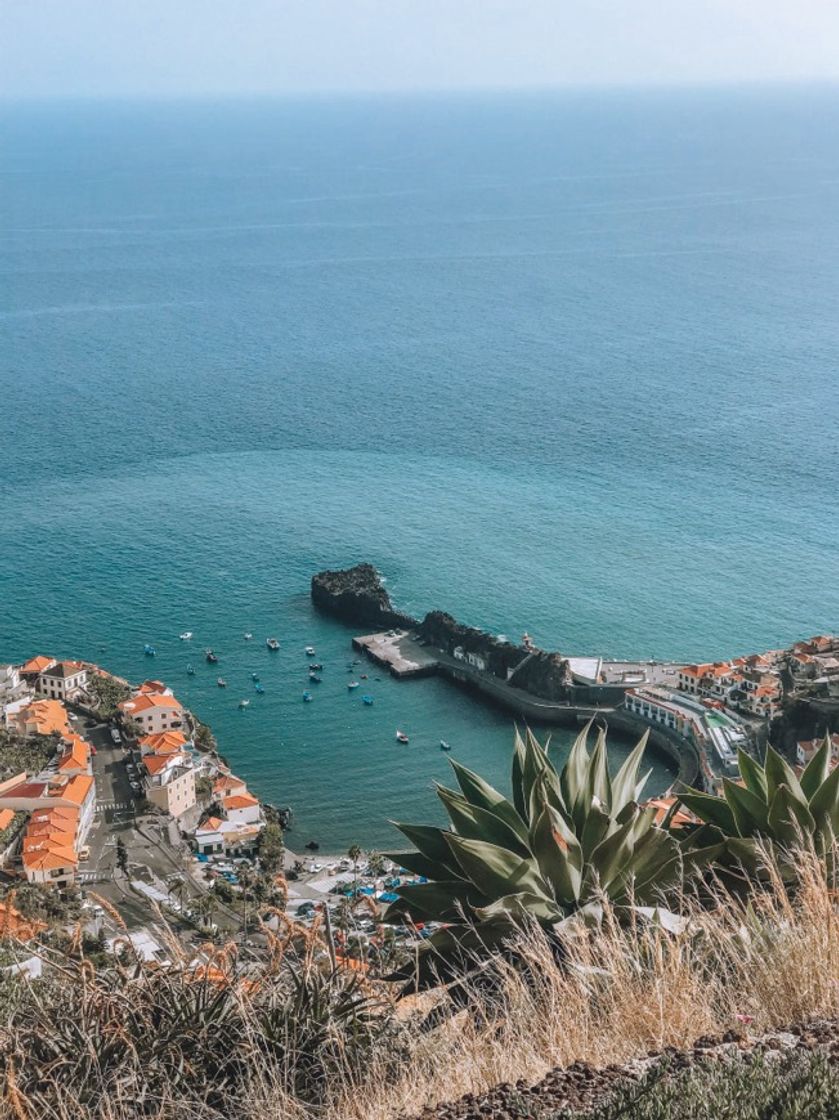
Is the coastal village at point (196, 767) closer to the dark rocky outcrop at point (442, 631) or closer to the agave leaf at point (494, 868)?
the dark rocky outcrop at point (442, 631)

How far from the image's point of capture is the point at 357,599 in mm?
31000

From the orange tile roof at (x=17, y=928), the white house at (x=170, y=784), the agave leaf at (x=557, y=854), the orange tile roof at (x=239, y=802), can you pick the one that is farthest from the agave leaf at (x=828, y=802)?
the white house at (x=170, y=784)

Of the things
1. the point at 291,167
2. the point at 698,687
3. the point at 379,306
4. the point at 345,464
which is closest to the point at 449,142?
the point at 291,167

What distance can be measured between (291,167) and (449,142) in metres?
35.7

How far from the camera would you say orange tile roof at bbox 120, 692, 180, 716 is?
25.4 meters

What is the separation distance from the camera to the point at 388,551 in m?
34.3

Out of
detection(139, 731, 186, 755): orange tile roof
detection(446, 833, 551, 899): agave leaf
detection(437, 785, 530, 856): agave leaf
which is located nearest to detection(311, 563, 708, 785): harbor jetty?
detection(139, 731, 186, 755): orange tile roof

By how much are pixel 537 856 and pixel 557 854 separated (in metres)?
0.08

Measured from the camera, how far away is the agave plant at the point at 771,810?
17.7ft

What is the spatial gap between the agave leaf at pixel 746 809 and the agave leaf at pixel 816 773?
227 mm

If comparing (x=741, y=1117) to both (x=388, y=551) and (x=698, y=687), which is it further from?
(x=388, y=551)

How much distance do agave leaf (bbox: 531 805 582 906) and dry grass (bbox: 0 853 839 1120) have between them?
22cm

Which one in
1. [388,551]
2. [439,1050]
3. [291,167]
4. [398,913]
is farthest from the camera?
[291,167]

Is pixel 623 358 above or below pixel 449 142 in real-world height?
below
